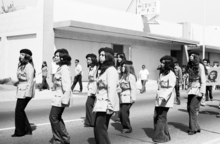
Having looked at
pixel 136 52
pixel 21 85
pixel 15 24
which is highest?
pixel 15 24

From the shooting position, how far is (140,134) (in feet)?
23.0

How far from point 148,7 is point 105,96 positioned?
22.9 m

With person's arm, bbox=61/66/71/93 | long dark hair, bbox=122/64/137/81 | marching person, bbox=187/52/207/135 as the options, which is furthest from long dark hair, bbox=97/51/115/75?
marching person, bbox=187/52/207/135

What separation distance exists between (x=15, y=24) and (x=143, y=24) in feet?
37.7

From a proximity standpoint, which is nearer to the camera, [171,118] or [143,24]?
[171,118]

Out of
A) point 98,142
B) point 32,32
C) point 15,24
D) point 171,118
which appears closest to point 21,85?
point 98,142

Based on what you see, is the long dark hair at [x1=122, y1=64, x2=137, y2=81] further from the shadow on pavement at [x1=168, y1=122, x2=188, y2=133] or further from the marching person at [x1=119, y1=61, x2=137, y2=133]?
the shadow on pavement at [x1=168, y1=122, x2=188, y2=133]

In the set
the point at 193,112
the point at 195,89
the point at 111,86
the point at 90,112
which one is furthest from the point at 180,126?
the point at 111,86

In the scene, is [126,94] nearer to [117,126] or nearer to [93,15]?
[117,126]

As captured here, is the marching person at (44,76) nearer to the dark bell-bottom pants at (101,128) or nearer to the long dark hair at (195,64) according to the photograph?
the long dark hair at (195,64)

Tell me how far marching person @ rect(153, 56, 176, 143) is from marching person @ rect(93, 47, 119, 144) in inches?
65.5

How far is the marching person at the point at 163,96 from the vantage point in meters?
6.14

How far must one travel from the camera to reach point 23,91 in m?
6.25

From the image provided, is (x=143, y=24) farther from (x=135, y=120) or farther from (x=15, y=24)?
(x=135, y=120)
